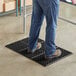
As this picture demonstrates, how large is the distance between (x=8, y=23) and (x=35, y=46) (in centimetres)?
113

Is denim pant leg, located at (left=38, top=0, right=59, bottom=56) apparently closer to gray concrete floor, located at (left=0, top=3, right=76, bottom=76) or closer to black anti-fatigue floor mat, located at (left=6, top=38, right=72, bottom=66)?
black anti-fatigue floor mat, located at (left=6, top=38, right=72, bottom=66)

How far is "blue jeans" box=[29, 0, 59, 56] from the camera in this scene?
253 cm

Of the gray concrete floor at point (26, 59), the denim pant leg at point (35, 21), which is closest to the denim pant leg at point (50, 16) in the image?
the denim pant leg at point (35, 21)

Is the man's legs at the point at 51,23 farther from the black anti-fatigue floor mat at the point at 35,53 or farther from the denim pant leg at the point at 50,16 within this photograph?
the black anti-fatigue floor mat at the point at 35,53

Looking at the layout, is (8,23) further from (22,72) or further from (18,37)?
(22,72)

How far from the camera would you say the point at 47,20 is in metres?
2.64

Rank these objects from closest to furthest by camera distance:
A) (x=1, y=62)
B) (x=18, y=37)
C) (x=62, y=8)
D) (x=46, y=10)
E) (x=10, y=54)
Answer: (x=46, y=10) < (x=1, y=62) < (x=10, y=54) < (x=18, y=37) < (x=62, y=8)

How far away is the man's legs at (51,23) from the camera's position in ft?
8.30

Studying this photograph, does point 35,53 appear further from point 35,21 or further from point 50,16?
point 50,16

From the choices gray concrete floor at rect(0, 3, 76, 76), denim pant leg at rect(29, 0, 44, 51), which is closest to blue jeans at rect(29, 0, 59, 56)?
denim pant leg at rect(29, 0, 44, 51)

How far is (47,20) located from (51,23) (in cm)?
7

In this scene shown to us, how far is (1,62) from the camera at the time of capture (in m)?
2.77

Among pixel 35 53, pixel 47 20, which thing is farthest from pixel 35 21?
pixel 35 53

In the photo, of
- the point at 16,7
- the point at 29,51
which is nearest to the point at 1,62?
the point at 29,51
